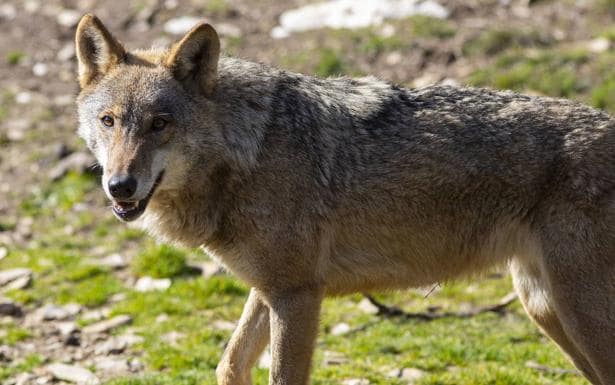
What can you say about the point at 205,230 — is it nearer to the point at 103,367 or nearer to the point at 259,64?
the point at 259,64

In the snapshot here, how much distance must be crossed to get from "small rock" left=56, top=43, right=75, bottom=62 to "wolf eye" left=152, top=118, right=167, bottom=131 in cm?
915

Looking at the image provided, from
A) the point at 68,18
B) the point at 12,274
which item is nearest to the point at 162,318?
the point at 12,274

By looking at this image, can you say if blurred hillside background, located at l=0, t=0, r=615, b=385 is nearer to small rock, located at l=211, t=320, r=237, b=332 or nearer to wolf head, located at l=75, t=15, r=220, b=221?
small rock, located at l=211, t=320, r=237, b=332

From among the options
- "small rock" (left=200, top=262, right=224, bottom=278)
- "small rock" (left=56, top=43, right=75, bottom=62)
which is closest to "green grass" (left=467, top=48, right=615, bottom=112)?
"small rock" (left=200, top=262, right=224, bottom=278)

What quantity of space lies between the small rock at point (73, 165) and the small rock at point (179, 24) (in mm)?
3002

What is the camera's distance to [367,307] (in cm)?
898

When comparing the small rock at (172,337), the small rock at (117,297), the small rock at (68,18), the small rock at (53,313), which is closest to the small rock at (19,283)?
the small rock at (53,313)

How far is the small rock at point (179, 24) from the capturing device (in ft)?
47.0

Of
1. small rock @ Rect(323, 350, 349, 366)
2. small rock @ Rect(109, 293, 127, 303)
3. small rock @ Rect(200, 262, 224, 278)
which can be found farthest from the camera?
small rock @ Rect(200, 262, 224, 278)

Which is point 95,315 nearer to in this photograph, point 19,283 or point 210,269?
point 19,283

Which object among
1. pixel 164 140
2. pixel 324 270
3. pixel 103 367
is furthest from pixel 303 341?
pixel 103 367

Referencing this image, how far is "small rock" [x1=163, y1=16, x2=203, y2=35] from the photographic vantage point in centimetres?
1433

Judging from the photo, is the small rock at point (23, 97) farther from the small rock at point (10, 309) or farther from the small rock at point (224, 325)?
the small rock at point (224, 325)

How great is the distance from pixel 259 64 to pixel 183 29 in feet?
26.3
